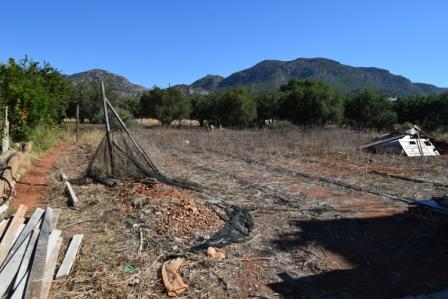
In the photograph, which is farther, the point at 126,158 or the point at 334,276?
the point at 126,158

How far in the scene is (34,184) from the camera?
920 cm

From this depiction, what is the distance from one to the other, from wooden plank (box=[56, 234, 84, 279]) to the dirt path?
220 cm

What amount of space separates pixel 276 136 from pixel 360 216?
14.7 m

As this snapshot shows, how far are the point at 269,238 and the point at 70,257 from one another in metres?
2.47

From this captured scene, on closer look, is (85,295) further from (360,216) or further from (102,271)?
(360,216)

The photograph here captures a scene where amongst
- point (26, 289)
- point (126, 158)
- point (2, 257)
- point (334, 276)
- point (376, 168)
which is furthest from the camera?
point (376, 168)

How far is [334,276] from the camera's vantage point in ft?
16.2

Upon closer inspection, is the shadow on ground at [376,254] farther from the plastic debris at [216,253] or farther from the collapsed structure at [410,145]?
the collapsed structure at [410,145]

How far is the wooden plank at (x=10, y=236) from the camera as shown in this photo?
468 centimetres

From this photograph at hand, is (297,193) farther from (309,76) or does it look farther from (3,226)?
(309,76)

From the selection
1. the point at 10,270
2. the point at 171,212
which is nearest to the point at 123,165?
the point at 171,212

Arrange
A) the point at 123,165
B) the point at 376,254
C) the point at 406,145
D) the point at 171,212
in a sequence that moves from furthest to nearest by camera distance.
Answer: the point at 406,145
the point at 123,165
the point at 171,212
the point at 376,254

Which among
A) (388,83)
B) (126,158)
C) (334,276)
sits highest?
(388,83)

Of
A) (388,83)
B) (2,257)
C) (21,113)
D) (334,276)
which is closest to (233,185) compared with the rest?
(334,276)
